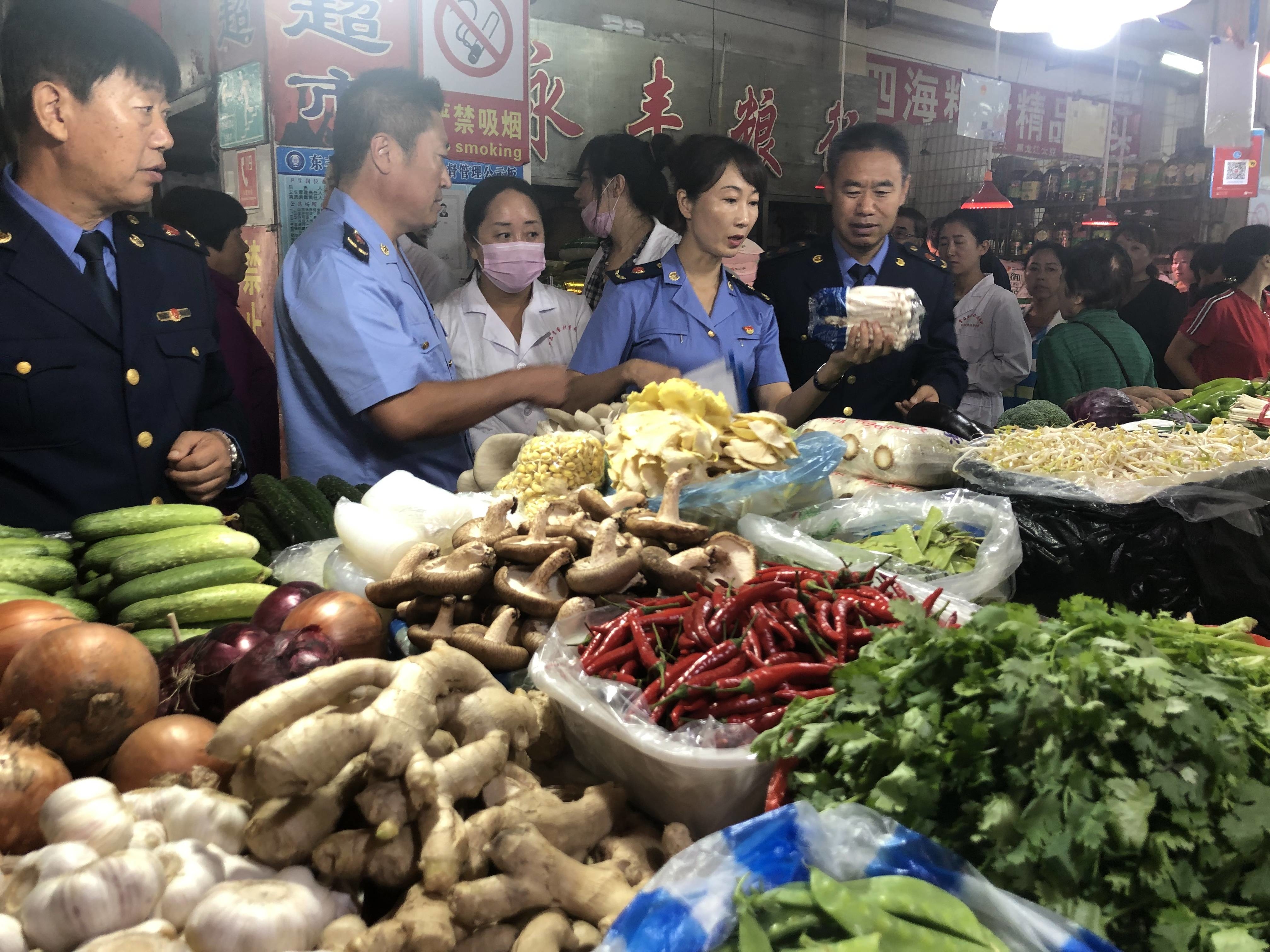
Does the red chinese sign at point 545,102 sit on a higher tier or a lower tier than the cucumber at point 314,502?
higher

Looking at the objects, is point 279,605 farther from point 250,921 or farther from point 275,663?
point 250,921

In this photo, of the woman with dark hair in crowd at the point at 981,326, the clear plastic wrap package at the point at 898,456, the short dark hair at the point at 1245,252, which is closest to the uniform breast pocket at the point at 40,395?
the clear plastic wrap package at the point at 898,456

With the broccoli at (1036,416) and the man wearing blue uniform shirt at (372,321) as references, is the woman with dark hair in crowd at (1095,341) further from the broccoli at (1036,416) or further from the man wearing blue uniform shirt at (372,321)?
the man wearing blue uniform shirt at (372,321)

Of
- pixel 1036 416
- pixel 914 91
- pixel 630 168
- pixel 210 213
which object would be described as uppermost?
pixel 914 91

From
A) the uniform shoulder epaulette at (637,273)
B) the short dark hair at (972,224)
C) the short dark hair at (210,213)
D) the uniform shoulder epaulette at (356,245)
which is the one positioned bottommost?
the uniform shoulder epaulette at (637,273)

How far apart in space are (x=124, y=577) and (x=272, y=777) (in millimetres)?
1242

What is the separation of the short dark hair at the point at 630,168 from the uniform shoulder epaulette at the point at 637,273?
2.71ft

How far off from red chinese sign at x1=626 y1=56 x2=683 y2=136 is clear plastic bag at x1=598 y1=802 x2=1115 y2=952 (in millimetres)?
6424

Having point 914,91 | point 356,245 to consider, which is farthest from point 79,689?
point 914,91

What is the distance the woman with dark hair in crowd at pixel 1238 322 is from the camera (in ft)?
20.6

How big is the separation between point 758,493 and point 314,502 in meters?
1.33

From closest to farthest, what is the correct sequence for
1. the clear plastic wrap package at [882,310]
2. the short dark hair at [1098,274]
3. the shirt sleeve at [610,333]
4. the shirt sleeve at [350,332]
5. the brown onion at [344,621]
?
1. the brown onion at [344,621]
2. the shirt sleeve at [350,332]
3. the clear plastic wrap package at [882,310]
4. the shirt sleeve at [610,333]
5. the short dark hair at [1098,274]

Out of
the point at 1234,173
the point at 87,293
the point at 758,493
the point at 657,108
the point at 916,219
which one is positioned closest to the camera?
the point at 758,493

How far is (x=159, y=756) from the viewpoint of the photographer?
1347 mm
